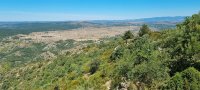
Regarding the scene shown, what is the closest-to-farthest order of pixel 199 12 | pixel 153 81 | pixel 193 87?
pixel 193 87 < pixel 153 81 < pixel 199 12

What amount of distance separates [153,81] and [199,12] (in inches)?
715

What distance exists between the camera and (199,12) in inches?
2019

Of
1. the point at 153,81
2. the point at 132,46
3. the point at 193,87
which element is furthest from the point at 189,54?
the point at 132,46

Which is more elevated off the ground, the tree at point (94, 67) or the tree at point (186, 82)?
the tree at point (186, 82)

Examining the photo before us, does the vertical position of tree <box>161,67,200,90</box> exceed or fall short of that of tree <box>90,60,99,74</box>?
it exceeds it

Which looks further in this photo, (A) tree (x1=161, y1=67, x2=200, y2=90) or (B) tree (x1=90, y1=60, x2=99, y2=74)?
(B) tree (x1=90, y1=60, x2=99, y2=74)

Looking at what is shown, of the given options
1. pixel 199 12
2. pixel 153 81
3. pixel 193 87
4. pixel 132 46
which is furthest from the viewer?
pixel 132 46

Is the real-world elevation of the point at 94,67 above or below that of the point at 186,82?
below

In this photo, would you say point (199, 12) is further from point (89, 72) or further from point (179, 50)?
point (89, 72)

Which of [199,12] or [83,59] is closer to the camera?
[199,12]

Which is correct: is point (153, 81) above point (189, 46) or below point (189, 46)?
below

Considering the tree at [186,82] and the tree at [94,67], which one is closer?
the tree at [186,82]

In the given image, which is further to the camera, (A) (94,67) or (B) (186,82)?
(A) (94,67)

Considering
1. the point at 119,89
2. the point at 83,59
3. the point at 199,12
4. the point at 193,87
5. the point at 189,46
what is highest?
the point at 199,12
